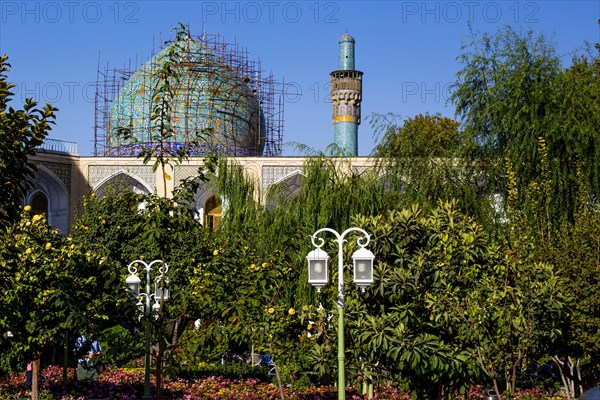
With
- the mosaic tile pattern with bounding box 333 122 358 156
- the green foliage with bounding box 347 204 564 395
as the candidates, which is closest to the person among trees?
the green foliage with bounding box 347 204 564 395

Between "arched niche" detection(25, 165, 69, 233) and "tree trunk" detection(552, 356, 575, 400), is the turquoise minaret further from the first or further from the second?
"tree trunk" detection(552, 356, 575, 400)

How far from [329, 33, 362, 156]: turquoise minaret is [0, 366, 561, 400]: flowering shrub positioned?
24.9 meters

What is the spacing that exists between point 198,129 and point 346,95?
11840 mm

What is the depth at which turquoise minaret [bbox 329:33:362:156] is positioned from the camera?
1598 inches

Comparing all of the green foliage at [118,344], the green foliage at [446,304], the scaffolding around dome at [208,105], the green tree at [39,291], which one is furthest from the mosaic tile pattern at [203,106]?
the green foliage at [446,304]

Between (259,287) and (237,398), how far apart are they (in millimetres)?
2217

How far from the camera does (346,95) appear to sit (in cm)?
4100

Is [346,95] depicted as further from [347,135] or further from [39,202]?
[39,202]

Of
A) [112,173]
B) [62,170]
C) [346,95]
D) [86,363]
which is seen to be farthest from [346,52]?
[86,363]

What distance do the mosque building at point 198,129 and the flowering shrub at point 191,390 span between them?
37.2ft

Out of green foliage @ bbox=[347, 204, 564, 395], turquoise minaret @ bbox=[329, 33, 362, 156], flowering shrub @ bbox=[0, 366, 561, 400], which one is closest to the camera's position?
green foliage @ bbox=[347, 204, 564, 395]

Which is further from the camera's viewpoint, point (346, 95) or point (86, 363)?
point (346, 95)

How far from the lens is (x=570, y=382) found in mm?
15781

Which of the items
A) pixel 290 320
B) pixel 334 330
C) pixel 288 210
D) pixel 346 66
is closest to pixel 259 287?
pixel 290 320
